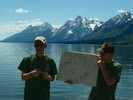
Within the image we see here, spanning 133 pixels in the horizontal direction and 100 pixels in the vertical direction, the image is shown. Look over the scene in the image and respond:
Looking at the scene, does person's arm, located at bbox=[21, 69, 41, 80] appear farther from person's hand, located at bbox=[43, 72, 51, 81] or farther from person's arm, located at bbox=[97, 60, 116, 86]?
person's arm, located at bbox=[97, 60, 116, 86]

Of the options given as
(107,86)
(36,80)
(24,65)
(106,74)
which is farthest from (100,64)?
(24,65)

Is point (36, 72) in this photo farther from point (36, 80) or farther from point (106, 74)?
point (106, 74)

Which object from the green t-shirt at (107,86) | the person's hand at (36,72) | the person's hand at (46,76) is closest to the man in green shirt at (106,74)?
the green t-shirt at (107,86)

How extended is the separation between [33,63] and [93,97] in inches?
56.2

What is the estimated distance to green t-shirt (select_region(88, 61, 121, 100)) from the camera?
312 inches

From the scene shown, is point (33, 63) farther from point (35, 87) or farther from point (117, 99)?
point (117, 99)

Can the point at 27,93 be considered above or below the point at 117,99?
above

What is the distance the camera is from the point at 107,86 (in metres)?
7.97

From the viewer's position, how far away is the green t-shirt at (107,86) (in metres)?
7.93

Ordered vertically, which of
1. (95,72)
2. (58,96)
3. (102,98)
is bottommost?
(58,96)

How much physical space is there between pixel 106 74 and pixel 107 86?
0.92 feet

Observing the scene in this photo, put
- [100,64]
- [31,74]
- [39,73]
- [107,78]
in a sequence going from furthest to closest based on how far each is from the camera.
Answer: [39,73], [31,74], [100,64], [107,78]

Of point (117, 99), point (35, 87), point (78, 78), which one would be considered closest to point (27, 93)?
point (35, 87)

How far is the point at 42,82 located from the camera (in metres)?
8.29
